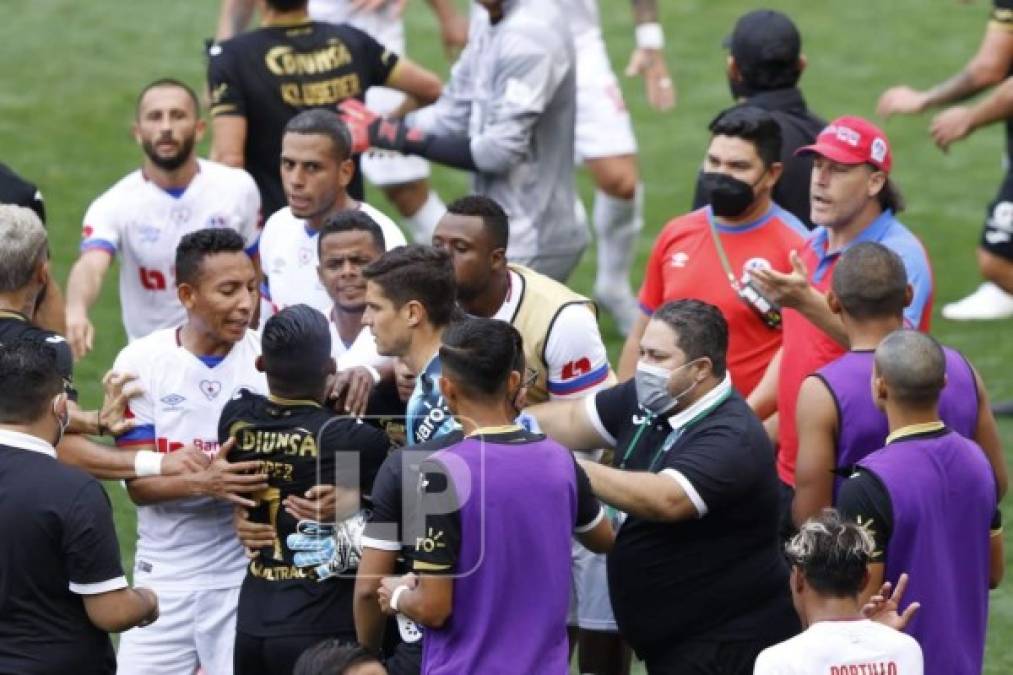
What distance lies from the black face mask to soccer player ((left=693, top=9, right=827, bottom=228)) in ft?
2.01

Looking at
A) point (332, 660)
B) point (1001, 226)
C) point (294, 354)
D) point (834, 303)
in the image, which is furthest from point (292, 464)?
point (1001, 226)

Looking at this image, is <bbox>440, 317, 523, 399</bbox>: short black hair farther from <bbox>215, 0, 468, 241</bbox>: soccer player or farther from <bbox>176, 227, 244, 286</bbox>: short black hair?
<bbox>215, 0, 468, 241</bbox>: soccer player

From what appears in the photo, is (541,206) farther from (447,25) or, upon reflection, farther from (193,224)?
(447,25)

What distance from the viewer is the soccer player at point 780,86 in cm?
773

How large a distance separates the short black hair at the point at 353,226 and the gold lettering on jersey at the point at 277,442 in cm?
115

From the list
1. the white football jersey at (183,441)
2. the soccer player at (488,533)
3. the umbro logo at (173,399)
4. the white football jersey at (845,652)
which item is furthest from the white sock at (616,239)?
the white football jersey at (845,652)

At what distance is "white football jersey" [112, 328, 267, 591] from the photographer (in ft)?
20.0

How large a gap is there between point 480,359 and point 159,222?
351cm

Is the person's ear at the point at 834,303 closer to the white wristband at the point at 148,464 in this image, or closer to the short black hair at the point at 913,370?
the short black hair at the point at 913,370

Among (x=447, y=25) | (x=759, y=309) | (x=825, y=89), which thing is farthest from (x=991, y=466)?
(x=825, y=89)

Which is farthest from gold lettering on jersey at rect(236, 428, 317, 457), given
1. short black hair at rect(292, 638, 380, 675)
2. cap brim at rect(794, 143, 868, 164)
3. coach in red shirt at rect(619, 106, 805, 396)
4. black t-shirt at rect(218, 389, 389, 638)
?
cap brim at rect(794, 143, 868, 164)

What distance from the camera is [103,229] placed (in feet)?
26.6

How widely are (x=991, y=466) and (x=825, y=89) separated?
922 centimetres

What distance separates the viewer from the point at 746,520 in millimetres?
5480
